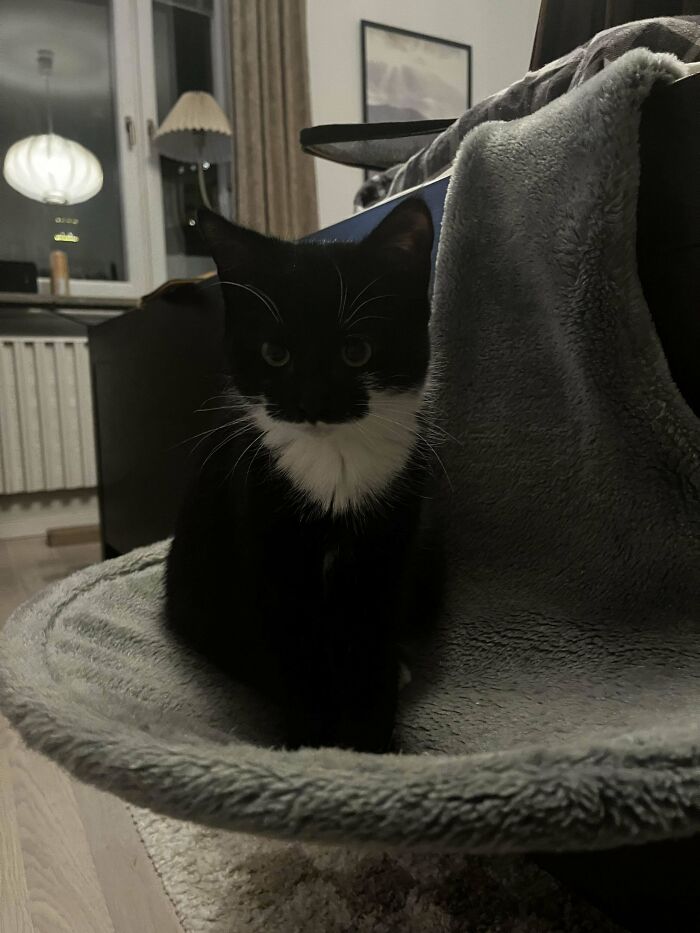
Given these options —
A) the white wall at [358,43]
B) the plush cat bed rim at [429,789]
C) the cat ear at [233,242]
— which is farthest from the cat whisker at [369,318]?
the white wall at [358,43]

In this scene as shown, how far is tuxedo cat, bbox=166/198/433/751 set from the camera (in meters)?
0.69

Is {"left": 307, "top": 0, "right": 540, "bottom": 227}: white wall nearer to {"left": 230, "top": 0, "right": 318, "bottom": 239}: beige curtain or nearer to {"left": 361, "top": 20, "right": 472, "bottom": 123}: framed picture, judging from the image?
{"left": 361, "top": 20, "right": 472, "bottom": 123}: framed picture

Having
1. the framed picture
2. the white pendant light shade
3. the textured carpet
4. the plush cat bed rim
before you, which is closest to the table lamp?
the white pendant light shade

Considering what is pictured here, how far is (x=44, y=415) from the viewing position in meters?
2.62

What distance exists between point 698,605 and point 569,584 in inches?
5.1

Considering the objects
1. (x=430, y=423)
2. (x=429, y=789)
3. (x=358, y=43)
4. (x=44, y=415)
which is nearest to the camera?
(x=429, y=789)


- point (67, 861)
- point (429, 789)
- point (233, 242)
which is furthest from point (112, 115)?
point (429, 789)

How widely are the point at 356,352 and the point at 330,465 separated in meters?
0.12

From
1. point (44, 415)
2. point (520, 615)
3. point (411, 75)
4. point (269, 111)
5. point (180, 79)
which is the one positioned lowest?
point (520, 615)

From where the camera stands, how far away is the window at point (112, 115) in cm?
267

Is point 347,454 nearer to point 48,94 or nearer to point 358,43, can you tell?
point 48,94

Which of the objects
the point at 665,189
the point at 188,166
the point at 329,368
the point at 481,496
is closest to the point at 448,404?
the point at 481,496

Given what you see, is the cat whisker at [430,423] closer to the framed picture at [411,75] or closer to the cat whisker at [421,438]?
the cat whisker at [421,438]

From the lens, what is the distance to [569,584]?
74cm
